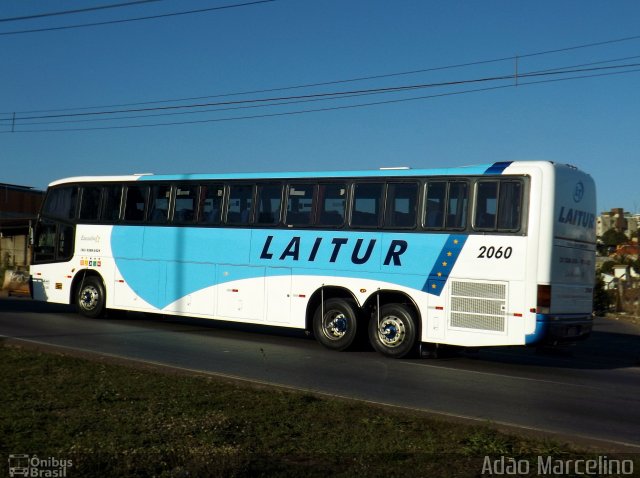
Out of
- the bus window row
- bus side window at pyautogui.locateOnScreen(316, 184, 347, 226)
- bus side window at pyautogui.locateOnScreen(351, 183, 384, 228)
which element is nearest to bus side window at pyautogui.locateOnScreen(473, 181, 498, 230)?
the bus window row

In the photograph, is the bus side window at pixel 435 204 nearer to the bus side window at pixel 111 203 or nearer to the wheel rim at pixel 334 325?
the wheel rim at pixel 334 325

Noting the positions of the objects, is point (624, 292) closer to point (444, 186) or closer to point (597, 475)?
point (444, 186)

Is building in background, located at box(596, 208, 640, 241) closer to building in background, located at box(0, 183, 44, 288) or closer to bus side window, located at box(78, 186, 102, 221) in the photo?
building in background, located at box(0, 183, 44, 288)

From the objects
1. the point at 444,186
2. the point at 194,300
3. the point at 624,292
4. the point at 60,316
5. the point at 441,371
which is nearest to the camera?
the point at 441,371

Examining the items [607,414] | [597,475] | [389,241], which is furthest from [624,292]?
[597,475]

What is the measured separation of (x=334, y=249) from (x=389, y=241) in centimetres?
123

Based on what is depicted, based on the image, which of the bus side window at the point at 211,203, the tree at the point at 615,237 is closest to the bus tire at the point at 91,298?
the bus side window at the point at 211,203

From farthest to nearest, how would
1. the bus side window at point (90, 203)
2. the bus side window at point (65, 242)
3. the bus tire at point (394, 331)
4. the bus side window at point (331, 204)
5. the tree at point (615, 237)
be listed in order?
the tree at point (615, 237), the bus side window at point (65, 242), the bus side window at point (90, 203), the bus side window at point (331, 204), the bus tire at point (394, 331)

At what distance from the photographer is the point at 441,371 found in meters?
13.4

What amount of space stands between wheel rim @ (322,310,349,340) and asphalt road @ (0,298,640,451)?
415 millimetres

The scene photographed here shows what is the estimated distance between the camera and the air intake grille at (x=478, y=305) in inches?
536

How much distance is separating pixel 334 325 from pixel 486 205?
3.93 meters

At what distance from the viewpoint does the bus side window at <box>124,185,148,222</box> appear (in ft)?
62.7

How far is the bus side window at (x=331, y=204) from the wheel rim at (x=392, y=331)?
7.18 feet
